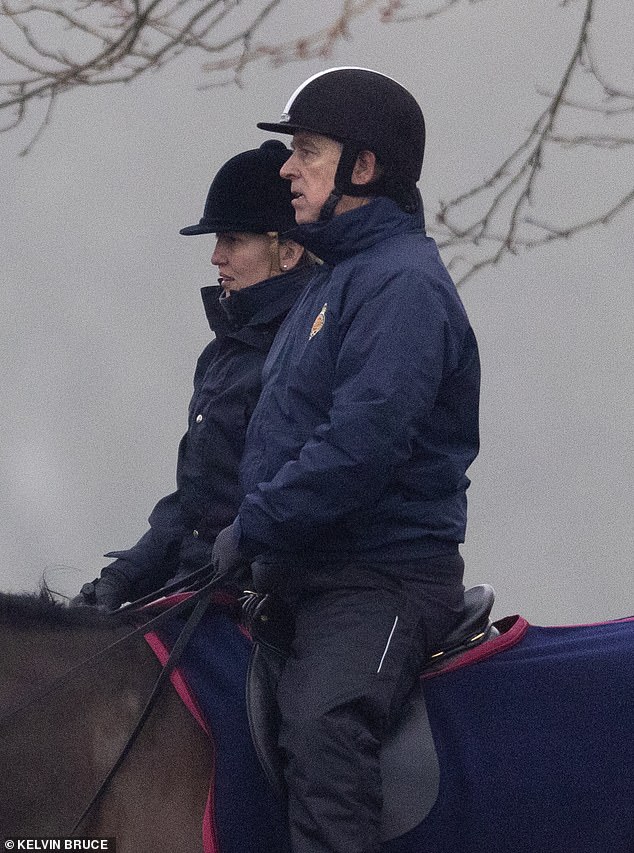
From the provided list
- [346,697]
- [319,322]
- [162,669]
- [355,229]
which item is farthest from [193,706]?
[355,229]

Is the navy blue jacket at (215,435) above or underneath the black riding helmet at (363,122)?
underneath

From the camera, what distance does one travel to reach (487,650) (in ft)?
9.98

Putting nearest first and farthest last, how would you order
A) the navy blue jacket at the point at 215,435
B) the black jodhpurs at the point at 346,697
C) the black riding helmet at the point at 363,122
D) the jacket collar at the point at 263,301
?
the black jodhpurs at the point at 346,697 < the black riding helmet at the point at 363,122 < the navy blue jacket at the point at 215,435 < the jacket collar at the point at 263,301

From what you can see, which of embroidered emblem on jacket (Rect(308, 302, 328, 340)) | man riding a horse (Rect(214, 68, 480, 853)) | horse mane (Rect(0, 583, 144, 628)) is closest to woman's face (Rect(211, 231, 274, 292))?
man riding a horse (Rect(214, 68, 480, 853))

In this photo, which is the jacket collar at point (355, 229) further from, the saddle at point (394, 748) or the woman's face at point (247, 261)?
the saddle at point (394, 748)

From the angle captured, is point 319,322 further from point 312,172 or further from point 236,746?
point 236,746

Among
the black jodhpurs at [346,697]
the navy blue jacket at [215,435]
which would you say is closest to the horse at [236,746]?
the black jodhpurs at [346,697]

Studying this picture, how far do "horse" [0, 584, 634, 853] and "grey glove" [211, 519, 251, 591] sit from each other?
0.16 meters

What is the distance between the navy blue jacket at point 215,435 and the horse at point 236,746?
0.53 meters

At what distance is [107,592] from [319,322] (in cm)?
119

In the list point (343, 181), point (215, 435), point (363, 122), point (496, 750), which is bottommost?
point (496, 750)

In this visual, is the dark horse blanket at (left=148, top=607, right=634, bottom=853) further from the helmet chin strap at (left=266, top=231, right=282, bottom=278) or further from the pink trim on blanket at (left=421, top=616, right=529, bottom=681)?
the helmet chin strap at (left=266, top=231, right=282, bottom=278)

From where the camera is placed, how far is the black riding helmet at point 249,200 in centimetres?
375

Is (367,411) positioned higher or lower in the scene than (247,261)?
lower
